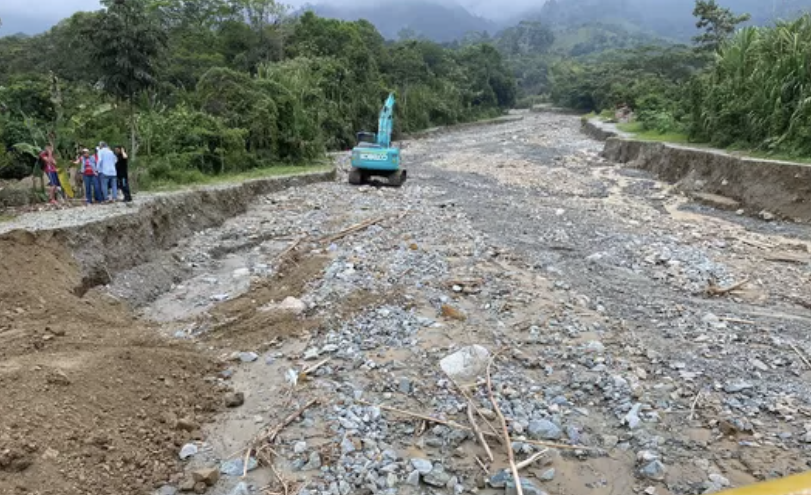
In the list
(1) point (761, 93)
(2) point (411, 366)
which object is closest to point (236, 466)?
(2) point (411, 366)

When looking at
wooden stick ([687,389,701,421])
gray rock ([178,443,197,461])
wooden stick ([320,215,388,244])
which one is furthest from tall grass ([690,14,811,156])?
gray rock ([178,443,197,461])

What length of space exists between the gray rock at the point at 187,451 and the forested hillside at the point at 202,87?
35.5ft

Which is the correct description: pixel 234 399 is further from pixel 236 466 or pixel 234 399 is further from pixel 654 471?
pixel 654 471

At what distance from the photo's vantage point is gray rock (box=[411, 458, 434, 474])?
488 centimetres

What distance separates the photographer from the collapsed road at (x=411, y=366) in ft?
16.1

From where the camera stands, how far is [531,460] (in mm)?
4934

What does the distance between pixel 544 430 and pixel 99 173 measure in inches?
403

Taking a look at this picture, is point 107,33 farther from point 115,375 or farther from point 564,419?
point 564,419

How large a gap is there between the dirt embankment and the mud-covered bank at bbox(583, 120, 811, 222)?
1352 cm

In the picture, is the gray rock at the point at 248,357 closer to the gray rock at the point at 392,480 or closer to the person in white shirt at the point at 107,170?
the gray rock at the point at 392,480

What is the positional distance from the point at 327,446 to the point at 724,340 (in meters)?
4.90

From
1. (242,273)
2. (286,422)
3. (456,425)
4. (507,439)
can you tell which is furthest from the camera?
(242,273)

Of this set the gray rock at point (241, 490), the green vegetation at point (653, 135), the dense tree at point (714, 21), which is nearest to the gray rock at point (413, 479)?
the gray rock at point (241, 490)

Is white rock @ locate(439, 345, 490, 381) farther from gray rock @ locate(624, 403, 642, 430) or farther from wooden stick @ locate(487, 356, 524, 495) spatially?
gray rock @ locate(624, 403, 642, 430)
